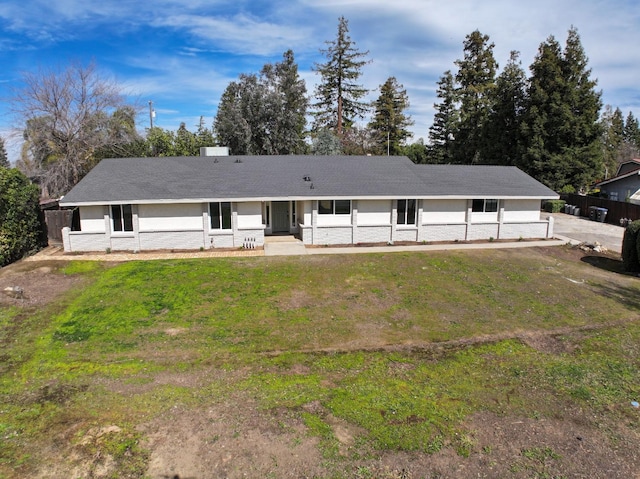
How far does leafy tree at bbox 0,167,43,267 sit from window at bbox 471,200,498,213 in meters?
21.3

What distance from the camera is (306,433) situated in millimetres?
7219

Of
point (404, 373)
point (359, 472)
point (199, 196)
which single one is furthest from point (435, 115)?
point (359, 472)

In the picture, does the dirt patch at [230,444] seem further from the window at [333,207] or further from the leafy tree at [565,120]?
the leafy tree at [565,120]

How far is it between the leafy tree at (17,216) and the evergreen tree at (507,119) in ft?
120

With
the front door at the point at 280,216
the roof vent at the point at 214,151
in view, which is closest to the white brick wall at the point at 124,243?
the front door at the point at 280,216

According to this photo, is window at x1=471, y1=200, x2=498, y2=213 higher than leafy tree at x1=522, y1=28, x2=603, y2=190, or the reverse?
leafy tree at x1=522, y1=28, x2=603, y2=190

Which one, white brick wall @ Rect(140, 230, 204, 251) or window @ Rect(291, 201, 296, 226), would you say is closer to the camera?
white brick wall @ Rect(140, 230, 204, 251)

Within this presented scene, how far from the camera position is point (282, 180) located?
70.9 ft

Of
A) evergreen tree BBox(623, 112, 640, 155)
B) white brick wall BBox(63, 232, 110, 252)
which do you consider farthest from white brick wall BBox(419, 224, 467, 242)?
evergreen tree BBox(623, 112, 640, 155)

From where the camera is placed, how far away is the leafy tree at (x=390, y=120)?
5434 cm

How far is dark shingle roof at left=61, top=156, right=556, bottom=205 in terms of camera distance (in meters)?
19.5

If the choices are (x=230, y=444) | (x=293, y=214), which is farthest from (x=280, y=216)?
(x=230, y=444)

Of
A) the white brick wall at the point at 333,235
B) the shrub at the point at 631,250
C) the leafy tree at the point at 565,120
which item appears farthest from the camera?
→ the leafy tree at the point at 565,120

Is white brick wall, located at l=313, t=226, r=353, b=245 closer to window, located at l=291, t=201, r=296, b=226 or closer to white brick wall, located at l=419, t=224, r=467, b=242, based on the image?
window, located at l=291, t=201, r=296, b=226
